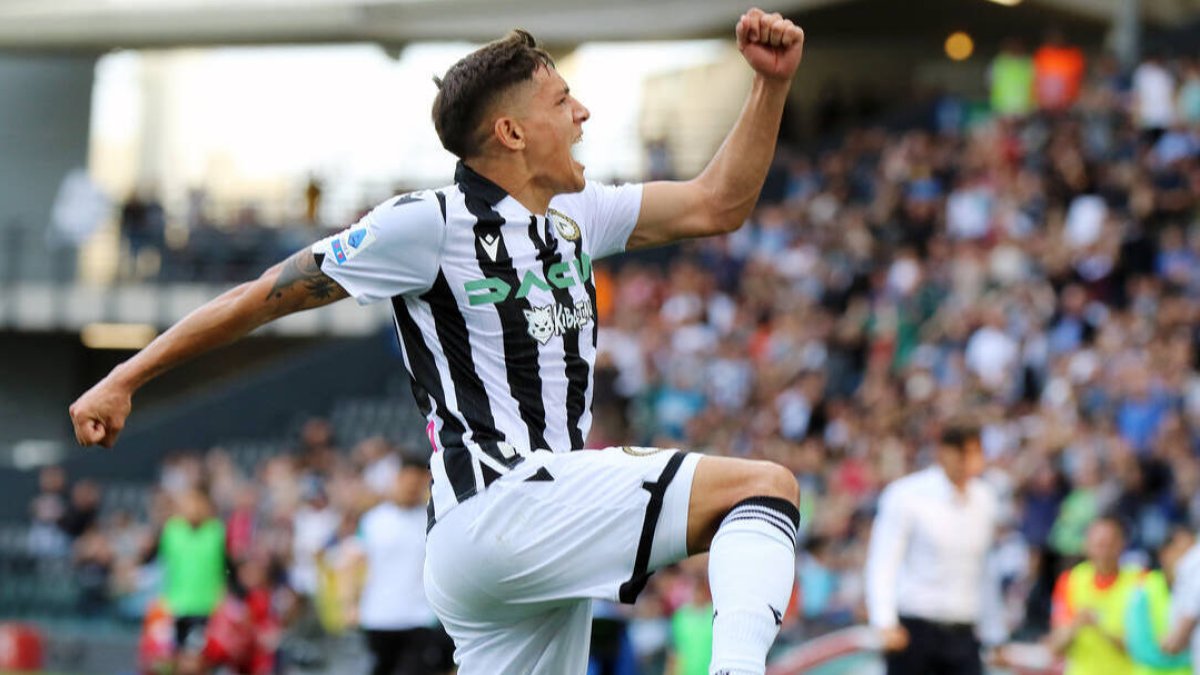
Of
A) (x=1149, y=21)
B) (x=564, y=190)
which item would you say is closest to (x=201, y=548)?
(x=564, y=190)

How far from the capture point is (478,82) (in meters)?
5.15

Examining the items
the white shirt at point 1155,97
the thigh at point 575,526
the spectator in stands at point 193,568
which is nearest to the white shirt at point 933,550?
the thigh at point 575,526

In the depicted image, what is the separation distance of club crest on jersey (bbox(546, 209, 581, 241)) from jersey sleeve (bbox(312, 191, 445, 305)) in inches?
14.3

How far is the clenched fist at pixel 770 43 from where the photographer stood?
5359 millimetres

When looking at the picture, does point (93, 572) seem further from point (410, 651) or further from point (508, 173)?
point (508, 173)

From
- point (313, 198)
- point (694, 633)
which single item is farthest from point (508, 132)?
point (313, 198)

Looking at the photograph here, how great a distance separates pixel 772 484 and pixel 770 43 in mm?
1359

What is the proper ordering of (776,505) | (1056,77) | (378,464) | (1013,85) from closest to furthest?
(776,505) → (378,464) → (1056,77) → (1013,85)

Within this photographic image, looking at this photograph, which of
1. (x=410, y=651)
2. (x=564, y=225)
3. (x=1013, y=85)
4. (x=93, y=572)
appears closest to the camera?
(x=564, y=225)

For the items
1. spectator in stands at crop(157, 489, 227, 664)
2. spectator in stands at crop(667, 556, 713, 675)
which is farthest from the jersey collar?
spectator in stands at crop(157, 489, 227, 664)

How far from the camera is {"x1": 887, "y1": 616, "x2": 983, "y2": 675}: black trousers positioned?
10.3m

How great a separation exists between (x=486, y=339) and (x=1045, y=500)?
9.81m

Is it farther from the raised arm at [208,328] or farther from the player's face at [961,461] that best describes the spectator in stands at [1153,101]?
the raised arm at [208,328]

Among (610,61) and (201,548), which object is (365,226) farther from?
(610,61)
